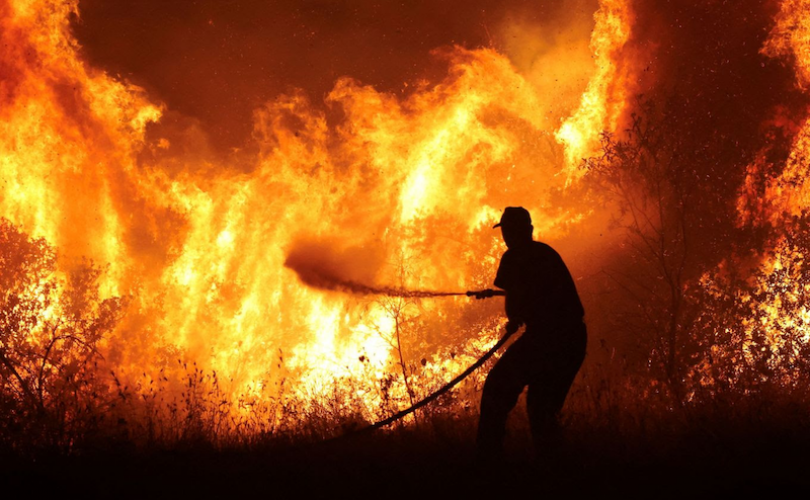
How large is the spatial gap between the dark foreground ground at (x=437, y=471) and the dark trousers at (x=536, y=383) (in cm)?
24

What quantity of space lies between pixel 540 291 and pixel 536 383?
78 centimetres

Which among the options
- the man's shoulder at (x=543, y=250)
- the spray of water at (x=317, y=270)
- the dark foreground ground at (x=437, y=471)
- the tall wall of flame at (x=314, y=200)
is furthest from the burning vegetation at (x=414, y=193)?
the man's shoulder at (x=543, y=250)

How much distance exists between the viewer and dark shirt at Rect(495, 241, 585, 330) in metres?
5.51

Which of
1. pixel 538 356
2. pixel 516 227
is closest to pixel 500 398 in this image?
pixel 538 356

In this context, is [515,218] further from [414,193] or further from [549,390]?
[414,193]

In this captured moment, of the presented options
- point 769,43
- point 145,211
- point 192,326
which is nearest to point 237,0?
point 145,211

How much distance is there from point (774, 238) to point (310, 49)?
11862 mm

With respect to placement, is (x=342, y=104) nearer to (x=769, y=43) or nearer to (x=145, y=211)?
(x=145, y=211)

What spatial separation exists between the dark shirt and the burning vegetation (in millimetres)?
7282

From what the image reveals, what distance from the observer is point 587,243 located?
17.1 metres

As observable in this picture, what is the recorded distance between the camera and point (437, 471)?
18.3ft

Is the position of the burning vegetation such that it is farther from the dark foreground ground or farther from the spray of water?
the dark foreground ground

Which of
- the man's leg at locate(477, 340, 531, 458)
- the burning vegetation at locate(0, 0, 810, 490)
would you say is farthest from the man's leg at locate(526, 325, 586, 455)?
the burning vegetation at locate(0, 0, 810, 490)

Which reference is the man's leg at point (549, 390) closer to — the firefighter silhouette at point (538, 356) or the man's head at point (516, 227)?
the firefighter silhouette at point (538, 356)
